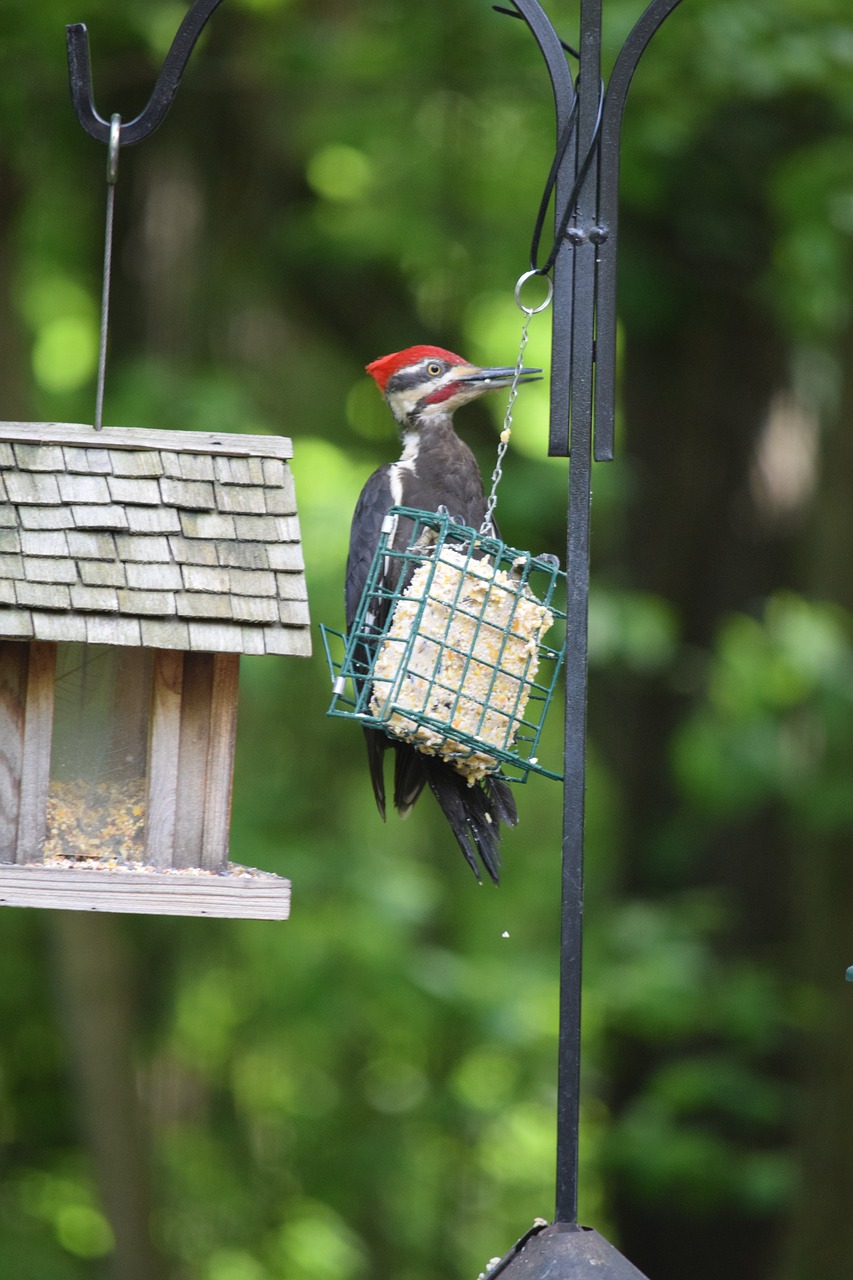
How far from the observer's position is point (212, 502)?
2232 millimetres

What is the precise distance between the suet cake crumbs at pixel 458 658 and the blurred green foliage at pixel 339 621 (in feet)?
7.63

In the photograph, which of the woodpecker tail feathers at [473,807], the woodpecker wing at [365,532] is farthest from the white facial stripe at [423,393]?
the woodpecker tail feathers at [473,807]

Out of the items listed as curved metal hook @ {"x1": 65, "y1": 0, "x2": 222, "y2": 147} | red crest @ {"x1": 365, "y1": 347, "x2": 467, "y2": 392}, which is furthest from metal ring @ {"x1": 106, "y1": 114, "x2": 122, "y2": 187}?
red crest @ {"x1": 365, "y1": 347, "x2": 467, "y2": 392}

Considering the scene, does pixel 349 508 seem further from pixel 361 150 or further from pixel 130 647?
pixel 130 647

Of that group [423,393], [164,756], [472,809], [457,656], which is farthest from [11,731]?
[423,393]

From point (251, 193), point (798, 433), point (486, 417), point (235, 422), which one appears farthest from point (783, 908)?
point (251, 193)

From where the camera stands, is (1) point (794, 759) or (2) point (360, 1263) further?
(2) point (360, 1263)

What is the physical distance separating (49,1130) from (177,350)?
3.36 metres

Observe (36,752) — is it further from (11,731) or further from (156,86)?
(156,86)

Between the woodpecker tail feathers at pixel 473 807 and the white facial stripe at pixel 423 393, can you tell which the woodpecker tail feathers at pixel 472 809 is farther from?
the white facial stripe at pixel 423 393

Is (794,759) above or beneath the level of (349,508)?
beneath

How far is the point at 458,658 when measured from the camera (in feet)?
7.57

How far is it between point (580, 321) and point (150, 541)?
28.4 inches

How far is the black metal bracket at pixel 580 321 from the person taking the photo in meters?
1.89
